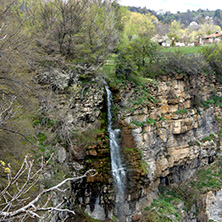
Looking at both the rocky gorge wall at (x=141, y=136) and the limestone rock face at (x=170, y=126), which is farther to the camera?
the limestone rock face at (x=170, y=126)

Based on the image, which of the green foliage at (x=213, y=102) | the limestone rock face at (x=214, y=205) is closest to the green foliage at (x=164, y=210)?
the limestone rock face at (x=214, y=205)

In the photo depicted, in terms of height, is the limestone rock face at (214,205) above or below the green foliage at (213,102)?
below

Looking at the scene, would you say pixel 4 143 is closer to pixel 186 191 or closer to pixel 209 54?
pixel 186 191

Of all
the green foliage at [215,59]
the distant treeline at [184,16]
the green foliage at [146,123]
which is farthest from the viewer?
the distant treeline at [184,16]

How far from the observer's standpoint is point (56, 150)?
35.9 feet

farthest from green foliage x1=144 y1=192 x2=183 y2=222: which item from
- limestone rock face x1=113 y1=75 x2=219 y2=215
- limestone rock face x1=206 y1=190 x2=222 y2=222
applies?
limestone rock face x1=206 y1=190 x2=222 y2=222

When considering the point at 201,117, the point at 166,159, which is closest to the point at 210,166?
the point at 201,117

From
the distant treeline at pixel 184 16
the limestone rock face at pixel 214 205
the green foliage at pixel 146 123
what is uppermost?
the distant treeline at pixel 184 16

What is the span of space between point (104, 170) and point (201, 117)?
36.5ft

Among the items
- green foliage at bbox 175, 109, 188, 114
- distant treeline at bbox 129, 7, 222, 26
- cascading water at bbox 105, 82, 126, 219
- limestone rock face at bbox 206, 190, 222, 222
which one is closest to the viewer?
cascading water at bbox 105, 82, 126, 219

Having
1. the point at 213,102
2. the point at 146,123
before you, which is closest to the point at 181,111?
the point at 146,123

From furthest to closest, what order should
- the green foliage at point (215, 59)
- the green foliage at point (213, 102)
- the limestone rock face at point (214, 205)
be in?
the green foliage at point (215, 59), the green foliage at point (213, 102), the limestone rock face at point (214, 205)

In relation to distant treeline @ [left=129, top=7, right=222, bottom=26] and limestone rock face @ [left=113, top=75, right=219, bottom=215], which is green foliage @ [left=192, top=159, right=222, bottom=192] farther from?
distant treeline @ [left=129, top=7, right=222, bottom=26]

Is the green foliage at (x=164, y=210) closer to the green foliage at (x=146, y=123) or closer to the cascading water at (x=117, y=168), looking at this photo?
the cascading water at (x=117, y=168)
